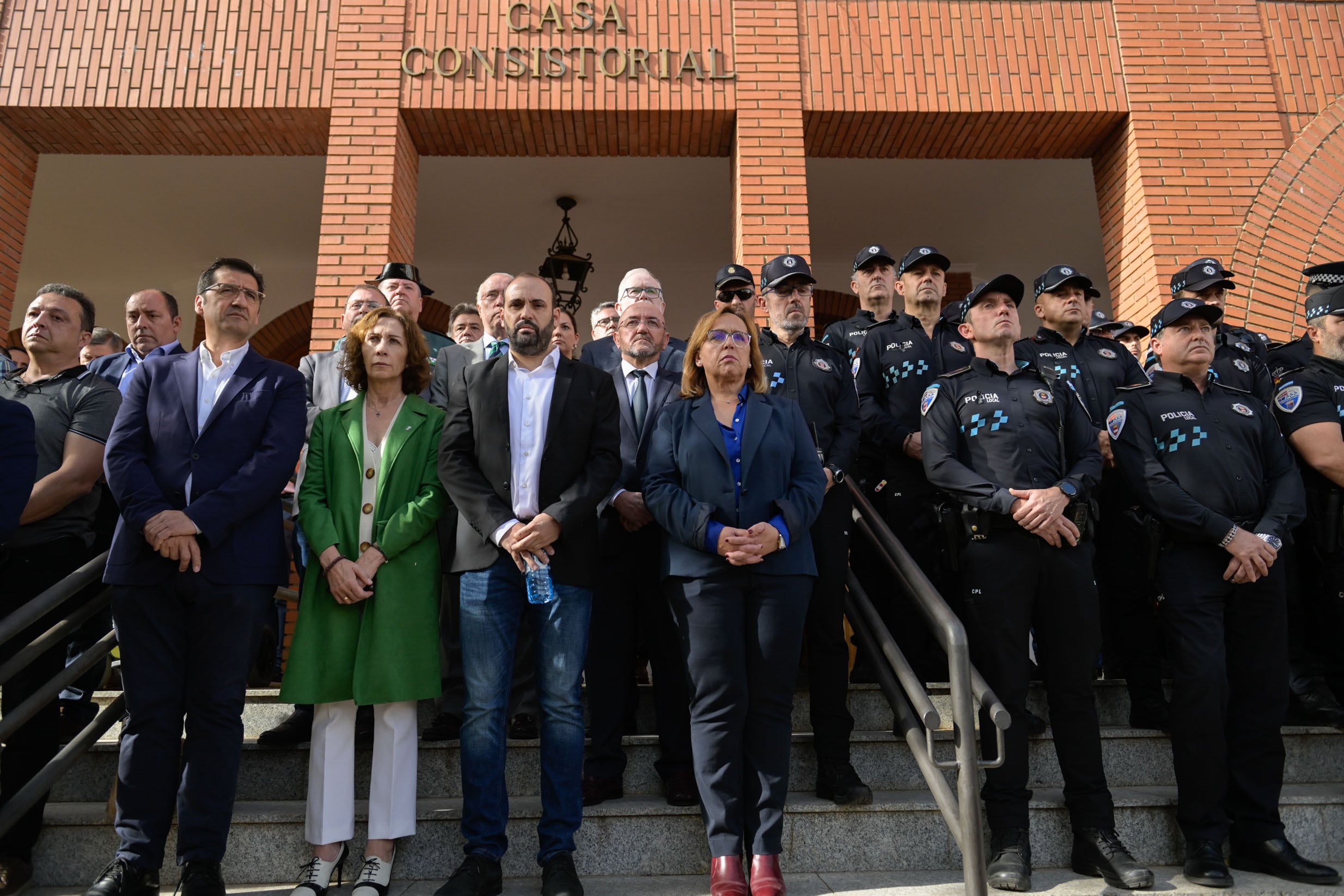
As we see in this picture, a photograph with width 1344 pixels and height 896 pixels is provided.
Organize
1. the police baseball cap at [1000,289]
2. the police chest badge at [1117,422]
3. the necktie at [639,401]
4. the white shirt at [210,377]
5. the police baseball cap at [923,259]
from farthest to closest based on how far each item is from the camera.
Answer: the police baseball cap at [923,259]
the necktie at [639,401]
the police baseball cap at [1000,289]
the police chest badge at [1117,422]
the white shirt at [210,377]

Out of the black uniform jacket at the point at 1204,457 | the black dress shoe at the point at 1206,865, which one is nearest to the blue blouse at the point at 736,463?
the black uniform jacket at the point at 1204,457

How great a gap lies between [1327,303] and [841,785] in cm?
308

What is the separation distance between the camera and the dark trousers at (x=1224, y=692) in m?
3.41

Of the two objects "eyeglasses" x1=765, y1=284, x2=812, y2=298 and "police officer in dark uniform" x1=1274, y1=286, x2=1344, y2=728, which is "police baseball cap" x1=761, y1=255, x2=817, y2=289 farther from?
"police officer in dark uniform" x1=1274, y1=286, x2=1344, y2=728

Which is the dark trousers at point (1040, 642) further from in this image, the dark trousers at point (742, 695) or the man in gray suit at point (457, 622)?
the man in gray suit at point (457, 622)

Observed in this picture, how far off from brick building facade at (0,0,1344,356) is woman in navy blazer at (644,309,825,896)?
3171mm

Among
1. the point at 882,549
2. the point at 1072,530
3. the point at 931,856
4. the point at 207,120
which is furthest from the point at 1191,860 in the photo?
the point at 207,120

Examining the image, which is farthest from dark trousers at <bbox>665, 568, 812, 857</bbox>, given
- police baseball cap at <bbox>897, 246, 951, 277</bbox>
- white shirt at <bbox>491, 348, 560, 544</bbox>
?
police baseball cap at <bbox>897, 246, 951, 277</bbox>

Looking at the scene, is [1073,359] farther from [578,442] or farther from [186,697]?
[186,697]

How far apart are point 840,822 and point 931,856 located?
340 millimetres

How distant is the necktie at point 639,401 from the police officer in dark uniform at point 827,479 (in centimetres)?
52

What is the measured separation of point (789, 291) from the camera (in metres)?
4.47

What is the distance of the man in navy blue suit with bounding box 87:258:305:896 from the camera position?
299cm

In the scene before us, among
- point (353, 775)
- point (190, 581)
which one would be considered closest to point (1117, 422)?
point (353, 775)
